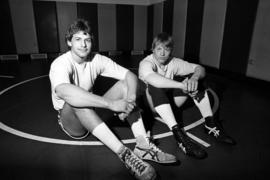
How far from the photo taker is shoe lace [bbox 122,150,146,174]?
66.8 inches

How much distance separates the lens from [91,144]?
2.28m

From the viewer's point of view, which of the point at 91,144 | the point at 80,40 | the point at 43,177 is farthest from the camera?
the point at 91,144

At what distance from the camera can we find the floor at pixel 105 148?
1.84 m

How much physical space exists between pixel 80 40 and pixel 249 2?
430 cm

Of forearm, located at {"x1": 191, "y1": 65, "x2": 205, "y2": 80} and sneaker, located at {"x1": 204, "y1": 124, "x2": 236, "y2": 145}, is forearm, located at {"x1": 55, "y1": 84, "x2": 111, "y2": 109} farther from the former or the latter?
sneaker, located at {"x1": 204, "y1": 124, "x2": 236, "y2": 145}

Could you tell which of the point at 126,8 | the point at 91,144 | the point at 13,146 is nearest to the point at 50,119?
the point at 13,146

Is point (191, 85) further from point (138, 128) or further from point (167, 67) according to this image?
point (138, 128)

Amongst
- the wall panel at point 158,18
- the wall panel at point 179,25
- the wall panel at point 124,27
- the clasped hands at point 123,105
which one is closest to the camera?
the clasped hands at point 123,105

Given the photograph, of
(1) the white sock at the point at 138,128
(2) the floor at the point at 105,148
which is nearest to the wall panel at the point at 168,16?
(2) the floor at the point at 105,148

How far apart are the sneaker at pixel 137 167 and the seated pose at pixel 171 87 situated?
1.81ft

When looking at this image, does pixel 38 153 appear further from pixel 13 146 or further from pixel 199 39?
pixel 199 39

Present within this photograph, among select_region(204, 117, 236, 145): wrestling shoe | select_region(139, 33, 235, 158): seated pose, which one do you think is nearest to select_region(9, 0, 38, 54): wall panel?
select_region(139, 33, 235, 158): seated pose

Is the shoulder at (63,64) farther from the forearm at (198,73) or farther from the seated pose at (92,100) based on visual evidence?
the forearm at (198,73)

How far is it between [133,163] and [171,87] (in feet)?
2.98
